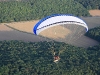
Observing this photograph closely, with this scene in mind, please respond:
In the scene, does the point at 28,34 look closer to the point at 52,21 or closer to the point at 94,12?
the point at 52,21

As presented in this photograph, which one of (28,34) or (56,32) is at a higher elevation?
(56,32)

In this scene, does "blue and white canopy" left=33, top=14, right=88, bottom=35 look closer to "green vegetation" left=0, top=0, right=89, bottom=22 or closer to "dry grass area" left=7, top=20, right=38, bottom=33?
"dry grass area" left=7, top=20, right=38, bottom=33

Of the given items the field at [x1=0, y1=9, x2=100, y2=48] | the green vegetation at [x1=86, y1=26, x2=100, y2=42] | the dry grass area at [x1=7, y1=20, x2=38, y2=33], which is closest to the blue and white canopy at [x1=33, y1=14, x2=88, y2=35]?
the field at [x1=0, y1=9, x2=100, y2=48]

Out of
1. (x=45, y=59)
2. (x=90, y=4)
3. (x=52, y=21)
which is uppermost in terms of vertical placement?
(x=52, y=21)

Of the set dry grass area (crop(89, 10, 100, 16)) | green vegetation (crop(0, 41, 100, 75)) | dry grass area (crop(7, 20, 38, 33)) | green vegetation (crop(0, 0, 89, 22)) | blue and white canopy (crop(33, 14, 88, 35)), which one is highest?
blue and white canopy (crop(33, 14, 88, 35))

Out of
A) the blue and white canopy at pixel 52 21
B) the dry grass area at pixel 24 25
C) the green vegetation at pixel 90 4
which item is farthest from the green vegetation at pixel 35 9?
the blue and white canopy at pixel 52 21

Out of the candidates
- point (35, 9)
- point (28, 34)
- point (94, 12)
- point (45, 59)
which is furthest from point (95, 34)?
point (94, 12)
